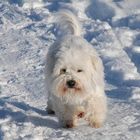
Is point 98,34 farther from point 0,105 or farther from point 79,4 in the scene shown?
point 0,105

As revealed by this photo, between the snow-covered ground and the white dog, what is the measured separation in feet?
0.61

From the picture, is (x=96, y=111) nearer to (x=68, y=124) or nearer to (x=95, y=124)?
(x=95, y=124)

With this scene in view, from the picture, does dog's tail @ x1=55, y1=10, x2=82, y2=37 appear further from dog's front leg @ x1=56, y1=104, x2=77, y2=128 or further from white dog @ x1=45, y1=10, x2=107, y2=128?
dog's front leg @ x1=56, y1=104, x2=77, y2=128

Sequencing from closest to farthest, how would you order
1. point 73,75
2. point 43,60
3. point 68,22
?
point 73,75 < point 68,22 < point 43,60

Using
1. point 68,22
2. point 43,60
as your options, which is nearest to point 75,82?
point 68,22

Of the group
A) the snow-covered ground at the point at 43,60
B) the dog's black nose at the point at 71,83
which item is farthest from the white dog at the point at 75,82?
the snow-covered ground at the point at 43,60

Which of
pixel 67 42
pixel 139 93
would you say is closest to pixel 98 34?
pixel 139 93

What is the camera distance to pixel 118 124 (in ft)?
27.5

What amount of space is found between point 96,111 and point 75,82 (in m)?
0.64

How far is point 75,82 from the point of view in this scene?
25.7 ft

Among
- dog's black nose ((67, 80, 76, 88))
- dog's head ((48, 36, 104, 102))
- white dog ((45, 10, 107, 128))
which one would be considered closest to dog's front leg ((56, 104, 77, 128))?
white dog ((45, 10, 107, 128))

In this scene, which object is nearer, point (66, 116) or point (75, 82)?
point (75, 82)

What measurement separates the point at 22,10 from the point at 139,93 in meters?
6.19

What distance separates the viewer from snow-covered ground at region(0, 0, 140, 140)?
8.18 metres
